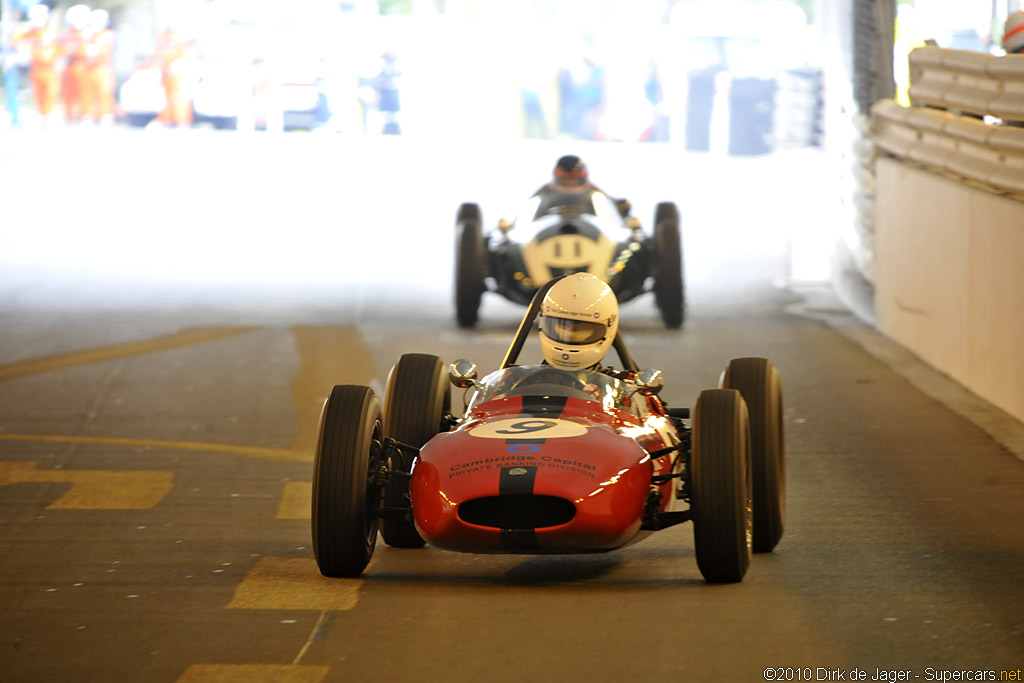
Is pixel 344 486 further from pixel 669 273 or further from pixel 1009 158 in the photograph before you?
pixel 669 273

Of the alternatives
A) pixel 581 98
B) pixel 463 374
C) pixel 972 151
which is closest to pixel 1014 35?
pixel 972 151

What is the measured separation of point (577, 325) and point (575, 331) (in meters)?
0.04

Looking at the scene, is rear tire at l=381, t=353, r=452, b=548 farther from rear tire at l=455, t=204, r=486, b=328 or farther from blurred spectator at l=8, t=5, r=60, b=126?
blurred spectator at l=8, t=5, r=60, b=126

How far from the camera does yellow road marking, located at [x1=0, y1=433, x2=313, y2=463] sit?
10.4 meters

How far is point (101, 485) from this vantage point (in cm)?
945

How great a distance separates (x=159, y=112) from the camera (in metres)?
34.8

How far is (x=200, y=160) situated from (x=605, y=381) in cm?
2479

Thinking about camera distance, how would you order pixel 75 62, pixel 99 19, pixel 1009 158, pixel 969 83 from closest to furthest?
pixel 1009 158 → pixel 969 83 → pixel 99 19 → pixel 75 62

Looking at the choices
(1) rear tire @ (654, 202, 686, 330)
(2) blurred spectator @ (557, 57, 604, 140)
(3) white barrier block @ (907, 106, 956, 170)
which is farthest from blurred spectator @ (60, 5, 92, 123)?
(3) white barrier block @ (907, 106, 956, 170)

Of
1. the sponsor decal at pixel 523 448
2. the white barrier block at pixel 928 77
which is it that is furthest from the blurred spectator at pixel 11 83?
the sponsor decal at pixel 523 448

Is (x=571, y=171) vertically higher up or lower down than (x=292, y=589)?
higher up

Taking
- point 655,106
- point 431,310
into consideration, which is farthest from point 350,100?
point 431,310

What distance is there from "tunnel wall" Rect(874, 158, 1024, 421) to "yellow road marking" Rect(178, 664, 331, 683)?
273 inches

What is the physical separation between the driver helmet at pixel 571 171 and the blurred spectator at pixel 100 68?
68.3 feet
